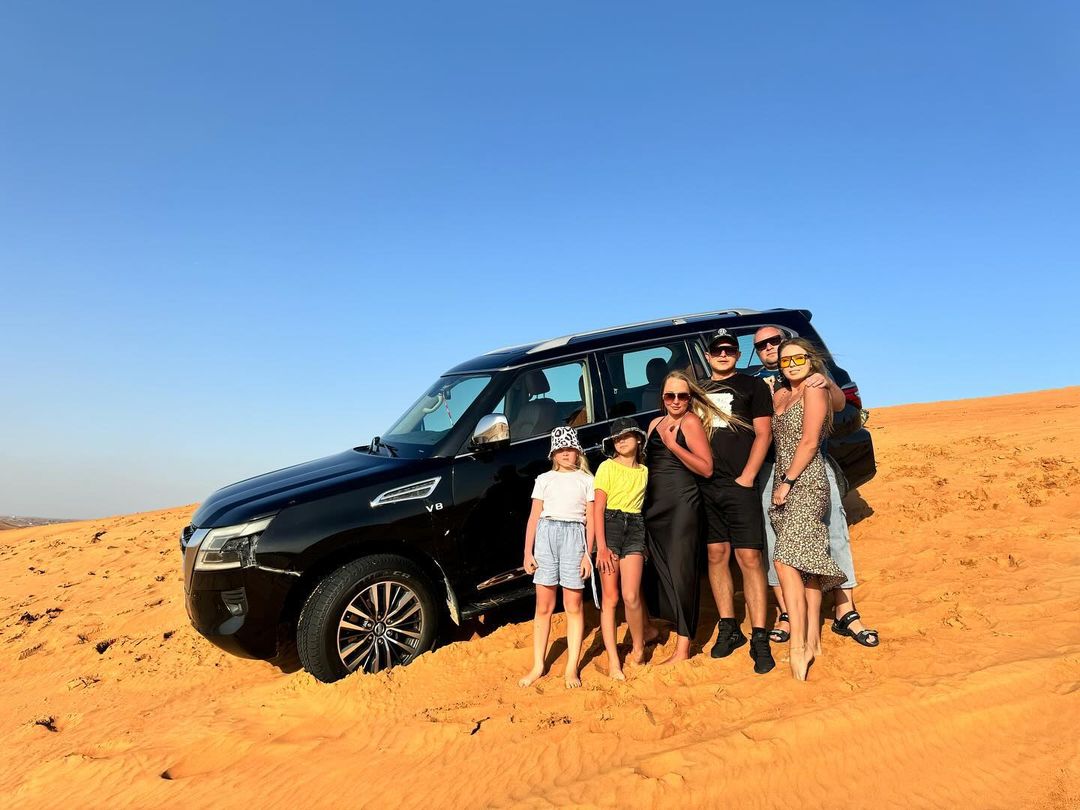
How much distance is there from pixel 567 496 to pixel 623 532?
457 millimetres

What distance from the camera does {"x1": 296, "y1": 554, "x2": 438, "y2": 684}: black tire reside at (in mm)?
4809

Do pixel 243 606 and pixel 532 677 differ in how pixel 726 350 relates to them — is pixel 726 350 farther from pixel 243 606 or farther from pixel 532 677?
pixel 243 606

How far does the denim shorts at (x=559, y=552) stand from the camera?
469 cm

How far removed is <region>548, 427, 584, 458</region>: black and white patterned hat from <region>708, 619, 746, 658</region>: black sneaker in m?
1.55

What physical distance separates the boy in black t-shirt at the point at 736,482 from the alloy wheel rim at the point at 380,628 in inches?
82.7

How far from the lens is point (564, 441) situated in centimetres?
475

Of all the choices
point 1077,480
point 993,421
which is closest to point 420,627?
point 1077,480

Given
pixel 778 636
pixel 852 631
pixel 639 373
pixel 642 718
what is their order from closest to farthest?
1. pixel 642 718
2. pixel 852 631
3. pixel 778 636
4. pixel 639 373

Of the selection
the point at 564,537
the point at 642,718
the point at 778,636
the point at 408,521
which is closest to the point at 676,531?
the point at 564,537

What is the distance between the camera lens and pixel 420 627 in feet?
17.0

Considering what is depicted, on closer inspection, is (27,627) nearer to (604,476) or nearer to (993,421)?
(604,476)

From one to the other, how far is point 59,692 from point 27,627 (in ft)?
9.17

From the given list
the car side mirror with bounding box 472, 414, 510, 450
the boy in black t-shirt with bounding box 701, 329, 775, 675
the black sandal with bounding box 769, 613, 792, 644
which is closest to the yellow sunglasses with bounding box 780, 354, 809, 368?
the boy in black t-shirt with bounding box 701, 329, 775, 675

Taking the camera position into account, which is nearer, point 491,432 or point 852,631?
point 852,631
